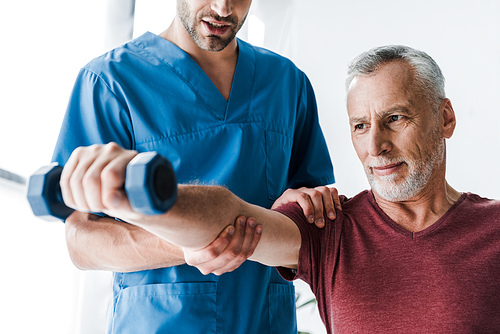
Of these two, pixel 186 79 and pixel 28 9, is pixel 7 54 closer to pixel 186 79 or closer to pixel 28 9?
pixel 28 9

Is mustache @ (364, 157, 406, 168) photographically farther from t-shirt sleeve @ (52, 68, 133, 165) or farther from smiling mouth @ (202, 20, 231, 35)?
t-shirt sleeve @ (52, 68, 133, 165)

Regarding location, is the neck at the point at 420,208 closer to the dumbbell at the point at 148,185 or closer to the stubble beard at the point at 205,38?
the stubble beard at the point at 205,38

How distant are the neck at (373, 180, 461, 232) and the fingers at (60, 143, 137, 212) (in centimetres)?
94

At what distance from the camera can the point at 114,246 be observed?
1229mm

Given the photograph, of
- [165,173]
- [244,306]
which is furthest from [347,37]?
[165,173]

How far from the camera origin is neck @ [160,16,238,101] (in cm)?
148

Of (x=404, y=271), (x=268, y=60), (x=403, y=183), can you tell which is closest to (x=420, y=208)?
(x=403, y=183)

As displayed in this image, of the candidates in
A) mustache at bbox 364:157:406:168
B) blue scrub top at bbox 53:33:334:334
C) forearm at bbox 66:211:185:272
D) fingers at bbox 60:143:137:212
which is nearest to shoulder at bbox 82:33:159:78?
blue scrub top at bbox 53:33:334:334

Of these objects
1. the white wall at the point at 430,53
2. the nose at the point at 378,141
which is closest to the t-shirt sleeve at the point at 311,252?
the nose at the point at 378,141

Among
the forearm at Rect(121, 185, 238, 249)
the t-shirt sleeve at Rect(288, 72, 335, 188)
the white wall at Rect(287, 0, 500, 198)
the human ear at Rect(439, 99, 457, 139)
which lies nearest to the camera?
the forearm at Rect(121, 185, 238, 249)

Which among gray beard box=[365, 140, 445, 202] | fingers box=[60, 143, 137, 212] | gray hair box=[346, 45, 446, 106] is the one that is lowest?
gray beard box=[365, 140, 445, 202]

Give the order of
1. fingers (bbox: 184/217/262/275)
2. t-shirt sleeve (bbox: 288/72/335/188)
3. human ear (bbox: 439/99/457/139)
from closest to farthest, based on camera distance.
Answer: fingers (bbox: 184/217/262/275) < human ear (bbox: 439/99/457/139) < t-shirt sleeve (bbox: 288/72/335/188)

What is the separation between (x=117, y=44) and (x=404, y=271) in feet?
4.42

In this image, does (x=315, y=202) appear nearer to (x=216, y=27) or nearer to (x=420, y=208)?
(x=420, y=208)
